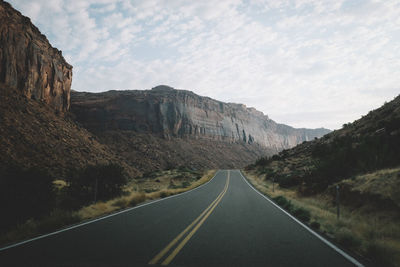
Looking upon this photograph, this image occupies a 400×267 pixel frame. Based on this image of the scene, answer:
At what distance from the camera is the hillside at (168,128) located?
69.5 metres

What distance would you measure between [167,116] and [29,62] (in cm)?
5234

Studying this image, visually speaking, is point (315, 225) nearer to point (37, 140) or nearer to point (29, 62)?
point (37, 140)

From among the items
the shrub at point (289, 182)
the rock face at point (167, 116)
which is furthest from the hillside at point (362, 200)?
the rock face at point (167, 116)

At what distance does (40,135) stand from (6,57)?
16504 mm

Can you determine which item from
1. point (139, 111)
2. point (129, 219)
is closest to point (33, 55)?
point (139, 111)

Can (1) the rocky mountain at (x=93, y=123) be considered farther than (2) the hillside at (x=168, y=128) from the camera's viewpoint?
No

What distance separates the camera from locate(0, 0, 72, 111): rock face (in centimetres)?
3986

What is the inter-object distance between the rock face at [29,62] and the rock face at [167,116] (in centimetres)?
2084

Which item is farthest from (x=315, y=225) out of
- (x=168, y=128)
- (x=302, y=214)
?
(x=168, y=128)

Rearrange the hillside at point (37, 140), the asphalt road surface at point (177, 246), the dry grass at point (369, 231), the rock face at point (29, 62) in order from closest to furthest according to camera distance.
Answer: the asphalt road surface at point (177, 246), the dry grass at point (369, 231), the hillside at point (37, 140), the rock face at point (29, 62)

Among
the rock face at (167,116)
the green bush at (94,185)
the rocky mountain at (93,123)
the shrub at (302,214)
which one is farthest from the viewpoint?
the rock face at (167,116)

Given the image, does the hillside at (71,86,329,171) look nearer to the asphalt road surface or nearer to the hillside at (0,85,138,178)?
the hillside at (0,85,138,178)

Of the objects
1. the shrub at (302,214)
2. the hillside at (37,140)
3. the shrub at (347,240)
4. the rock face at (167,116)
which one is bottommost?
the shrub at (302,214)

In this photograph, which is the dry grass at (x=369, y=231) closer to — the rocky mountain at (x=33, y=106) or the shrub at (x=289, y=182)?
the shrub at (x=289, y=182)
